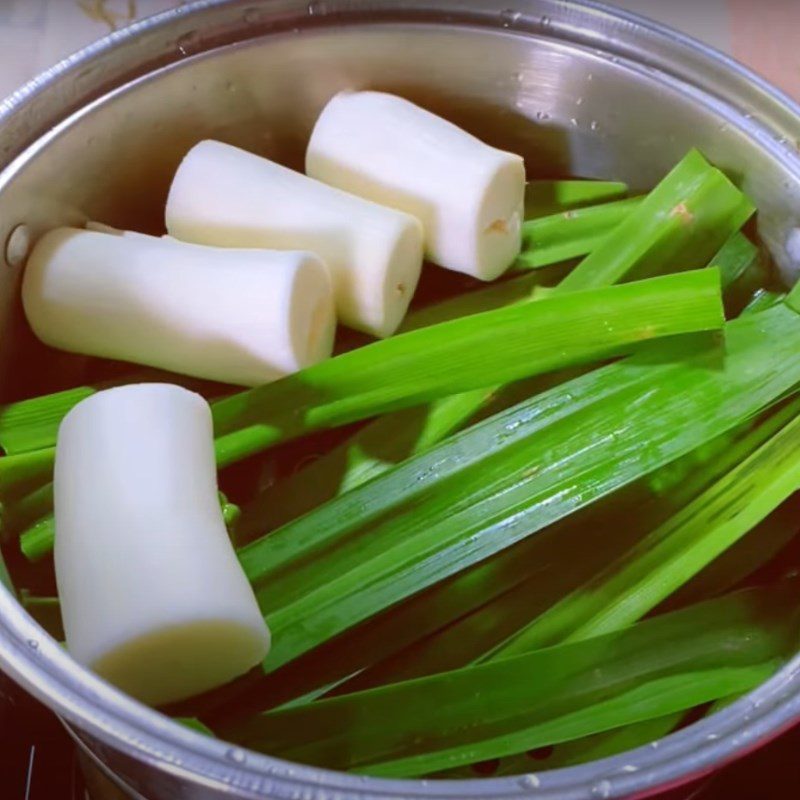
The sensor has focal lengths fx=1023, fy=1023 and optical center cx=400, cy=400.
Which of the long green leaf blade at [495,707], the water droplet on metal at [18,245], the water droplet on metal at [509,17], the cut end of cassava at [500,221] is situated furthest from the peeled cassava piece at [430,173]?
the long green leaf blade at [495,707]

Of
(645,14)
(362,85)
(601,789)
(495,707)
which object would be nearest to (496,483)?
(495,707)

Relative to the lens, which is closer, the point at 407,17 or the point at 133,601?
the point at 133,601

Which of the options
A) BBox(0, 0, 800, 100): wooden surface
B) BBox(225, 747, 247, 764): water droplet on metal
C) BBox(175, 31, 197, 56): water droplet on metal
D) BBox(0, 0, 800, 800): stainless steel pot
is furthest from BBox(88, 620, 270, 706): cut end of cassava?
BBox(0, 0, 800, 100): wooden surface

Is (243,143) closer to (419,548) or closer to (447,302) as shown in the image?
(447,302)

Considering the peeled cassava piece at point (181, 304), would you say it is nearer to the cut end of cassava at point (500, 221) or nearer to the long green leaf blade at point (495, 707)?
the cut end of cassava at point (500, 221)

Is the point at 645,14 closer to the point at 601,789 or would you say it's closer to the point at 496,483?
the point at 496,483

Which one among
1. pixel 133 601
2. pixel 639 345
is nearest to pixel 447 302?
pixel 639 345

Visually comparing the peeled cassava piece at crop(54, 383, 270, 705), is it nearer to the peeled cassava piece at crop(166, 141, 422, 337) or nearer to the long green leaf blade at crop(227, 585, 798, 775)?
the long green leaf blade at crop(227, 585, 798, 775)
